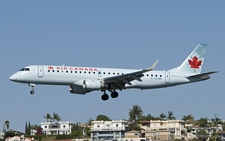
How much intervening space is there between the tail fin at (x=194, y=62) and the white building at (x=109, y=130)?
5516 cm

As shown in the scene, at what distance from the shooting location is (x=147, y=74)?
234 ft

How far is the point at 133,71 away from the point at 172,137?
6463 cm

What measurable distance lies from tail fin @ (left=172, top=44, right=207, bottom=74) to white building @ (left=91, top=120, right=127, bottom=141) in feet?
181

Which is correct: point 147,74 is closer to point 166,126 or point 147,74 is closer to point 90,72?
point 90,72

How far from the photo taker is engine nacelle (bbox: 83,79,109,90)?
66312mm

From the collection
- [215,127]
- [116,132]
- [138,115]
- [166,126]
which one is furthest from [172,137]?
[138,115]

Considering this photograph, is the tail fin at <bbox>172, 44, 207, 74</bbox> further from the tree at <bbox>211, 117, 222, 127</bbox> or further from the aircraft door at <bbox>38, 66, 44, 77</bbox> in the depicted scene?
the tree at <bbox>211, 117, 222, 127</bbox>

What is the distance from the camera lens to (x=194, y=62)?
7781cm

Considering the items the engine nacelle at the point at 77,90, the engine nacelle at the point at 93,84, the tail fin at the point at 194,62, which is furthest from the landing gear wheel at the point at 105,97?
the tail fin at the point at 194,62

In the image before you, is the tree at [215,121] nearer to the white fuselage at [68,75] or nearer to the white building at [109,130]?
the white building at [109,130]

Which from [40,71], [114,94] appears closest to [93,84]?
[114,94]

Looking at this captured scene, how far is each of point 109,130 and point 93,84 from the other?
7164 centimetres

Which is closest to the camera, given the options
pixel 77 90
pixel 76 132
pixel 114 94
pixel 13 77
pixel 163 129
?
pixel 13 77

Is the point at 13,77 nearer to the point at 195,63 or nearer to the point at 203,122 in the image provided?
the point at 195,63
